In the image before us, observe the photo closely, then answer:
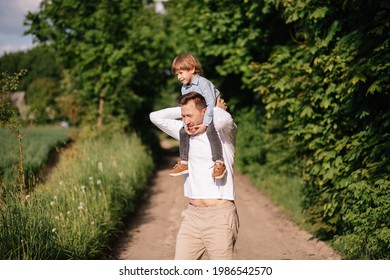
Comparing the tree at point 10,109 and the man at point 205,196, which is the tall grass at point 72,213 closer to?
the tree at point 10,109

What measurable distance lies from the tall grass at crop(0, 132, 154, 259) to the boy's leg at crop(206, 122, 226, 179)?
7.65 ft

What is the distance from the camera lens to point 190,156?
393cm

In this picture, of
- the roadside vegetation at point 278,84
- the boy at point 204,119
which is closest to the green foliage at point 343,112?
the roadside vegetation at point 278,84

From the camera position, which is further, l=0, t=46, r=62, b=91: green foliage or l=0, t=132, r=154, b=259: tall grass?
l=0, t=46, r=62, b=91: green foliage

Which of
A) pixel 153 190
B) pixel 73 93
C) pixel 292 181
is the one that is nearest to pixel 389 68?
pixel 292 181

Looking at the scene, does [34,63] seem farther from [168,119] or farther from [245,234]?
[168,119]

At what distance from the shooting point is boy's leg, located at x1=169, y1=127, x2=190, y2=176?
4184 mm

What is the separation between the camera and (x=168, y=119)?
166 inches

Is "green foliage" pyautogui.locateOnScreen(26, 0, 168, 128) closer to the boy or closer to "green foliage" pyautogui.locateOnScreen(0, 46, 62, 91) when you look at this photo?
"green foliage" pyautogui.locateOnScreen(0, 46, 62, 91)

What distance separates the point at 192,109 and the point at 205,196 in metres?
0.70

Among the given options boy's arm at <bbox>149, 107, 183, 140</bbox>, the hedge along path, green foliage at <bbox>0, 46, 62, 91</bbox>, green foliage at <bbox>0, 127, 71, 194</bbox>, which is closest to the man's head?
boy's arm at <bbox>149, 107, 183, 140</bbox>

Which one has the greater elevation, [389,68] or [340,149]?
[389,68]
